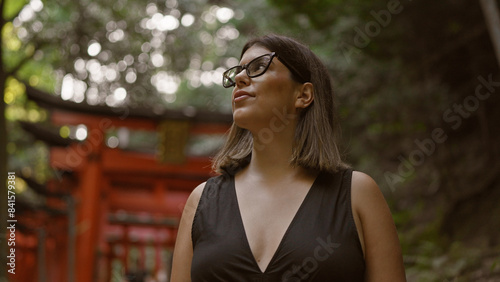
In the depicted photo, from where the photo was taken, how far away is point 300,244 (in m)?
1.56

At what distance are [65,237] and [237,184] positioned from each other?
9.89 meters

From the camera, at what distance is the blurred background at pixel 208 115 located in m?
7.03

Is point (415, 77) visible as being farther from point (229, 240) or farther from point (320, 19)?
point (229, 240)

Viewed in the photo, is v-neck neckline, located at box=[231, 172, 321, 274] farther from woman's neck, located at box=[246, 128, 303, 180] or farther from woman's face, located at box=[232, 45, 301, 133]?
woman's face, located at box=[232, 45, 301, 133]

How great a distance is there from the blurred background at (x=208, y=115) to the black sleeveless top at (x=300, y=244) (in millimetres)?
3639

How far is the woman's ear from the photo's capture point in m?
1.87

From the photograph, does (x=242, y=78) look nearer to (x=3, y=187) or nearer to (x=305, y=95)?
(x=305, y=95)

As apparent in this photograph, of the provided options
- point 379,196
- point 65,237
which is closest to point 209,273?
point 379,196

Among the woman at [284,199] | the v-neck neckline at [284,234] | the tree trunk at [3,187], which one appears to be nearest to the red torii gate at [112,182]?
the tree trunk at [3,187]

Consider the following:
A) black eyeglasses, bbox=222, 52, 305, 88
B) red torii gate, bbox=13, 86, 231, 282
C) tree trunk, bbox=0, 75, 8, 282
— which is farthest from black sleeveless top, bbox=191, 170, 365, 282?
red torii gate, bbox=13, 86, 231, 282

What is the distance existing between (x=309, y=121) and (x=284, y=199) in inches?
12.6

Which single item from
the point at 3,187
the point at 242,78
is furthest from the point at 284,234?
the point at 3,187

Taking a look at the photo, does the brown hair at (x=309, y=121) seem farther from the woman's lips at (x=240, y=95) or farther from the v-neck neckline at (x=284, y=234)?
the woman's lips at (x=240, y=95)

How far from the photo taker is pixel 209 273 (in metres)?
1.62
